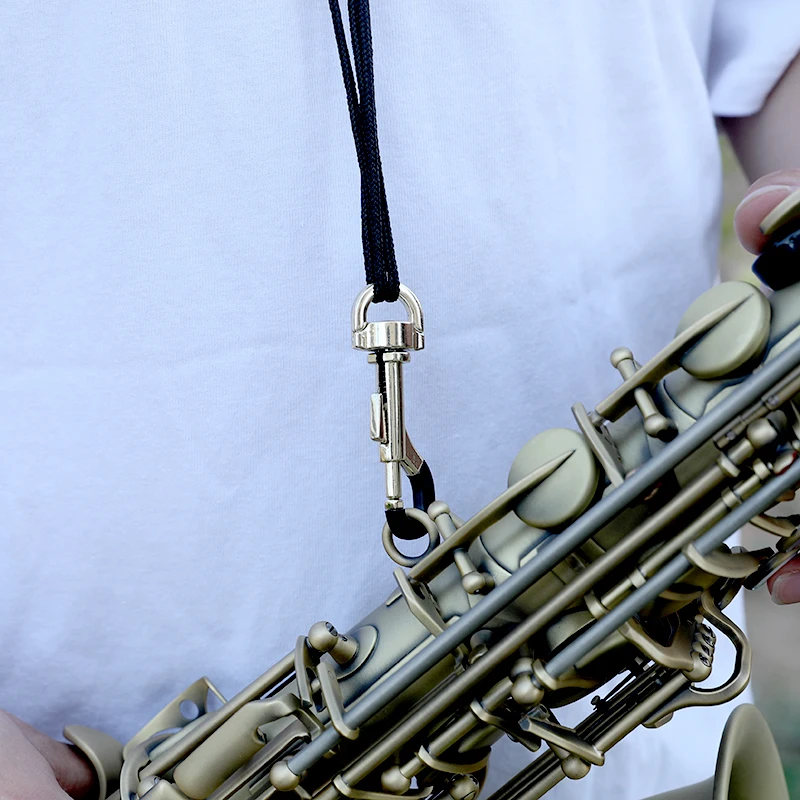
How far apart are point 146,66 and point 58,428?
0.23 metres

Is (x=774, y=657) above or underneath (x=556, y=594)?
underneath

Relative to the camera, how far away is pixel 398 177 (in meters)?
0.56

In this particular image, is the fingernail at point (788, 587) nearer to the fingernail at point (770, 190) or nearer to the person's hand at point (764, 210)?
the person's hand at point (764, 210)

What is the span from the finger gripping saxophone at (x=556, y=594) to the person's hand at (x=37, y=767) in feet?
0.15

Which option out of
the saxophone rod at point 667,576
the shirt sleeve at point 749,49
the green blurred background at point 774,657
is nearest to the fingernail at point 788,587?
the saxophone rod at point 667,576

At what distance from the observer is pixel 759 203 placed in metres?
0.50

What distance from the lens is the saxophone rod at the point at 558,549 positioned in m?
0.41

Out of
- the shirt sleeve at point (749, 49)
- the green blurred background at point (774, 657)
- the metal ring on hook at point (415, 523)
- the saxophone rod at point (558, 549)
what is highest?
the shirt sleeve at point (749, 49)

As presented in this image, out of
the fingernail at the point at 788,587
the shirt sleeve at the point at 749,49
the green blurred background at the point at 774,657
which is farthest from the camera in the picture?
the green blurred background at the point at 774,657

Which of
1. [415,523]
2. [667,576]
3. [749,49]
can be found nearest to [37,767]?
[415,523]

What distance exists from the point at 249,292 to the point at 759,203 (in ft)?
1.02

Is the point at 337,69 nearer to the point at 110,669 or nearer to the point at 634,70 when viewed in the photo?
the point at 634,70

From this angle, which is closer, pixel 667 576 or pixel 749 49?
pixel 667 576

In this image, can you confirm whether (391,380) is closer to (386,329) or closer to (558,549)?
(386,329)
